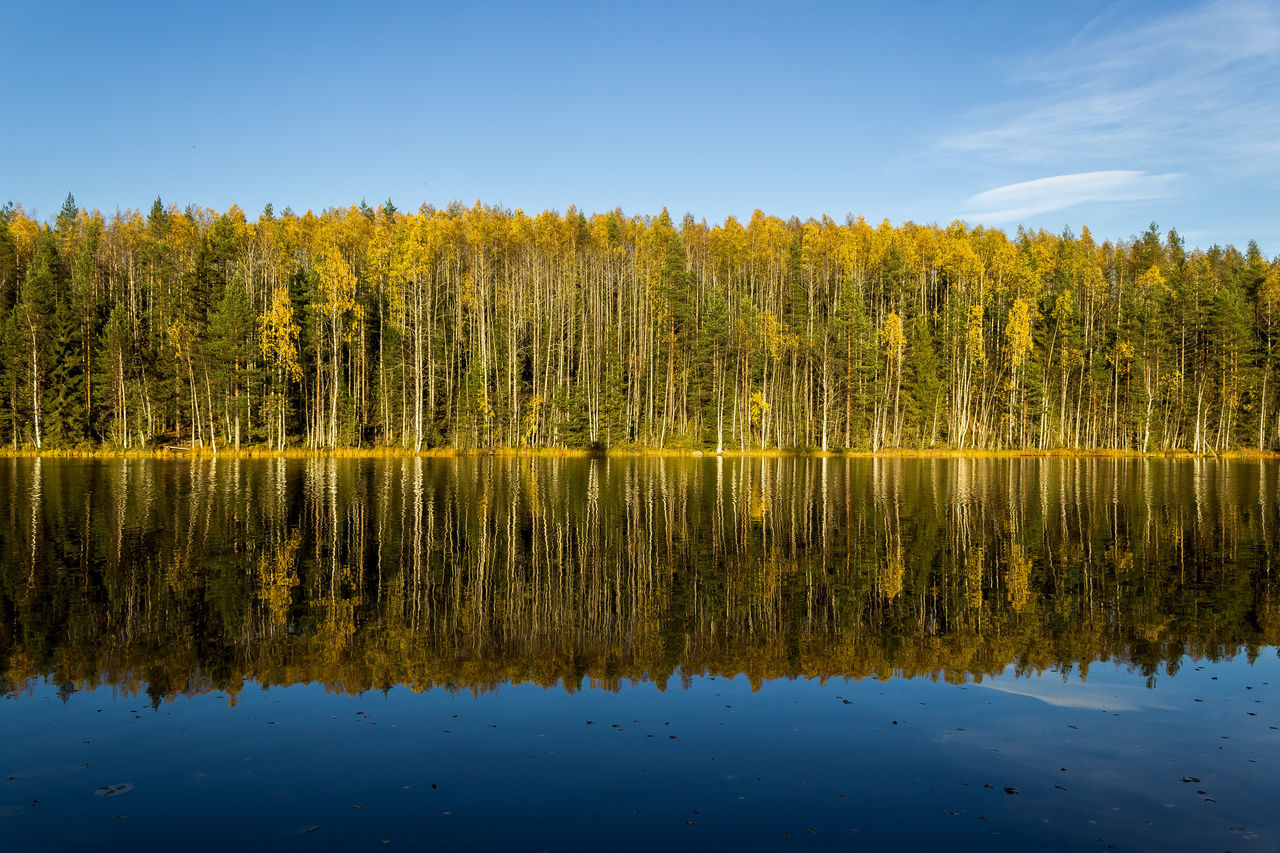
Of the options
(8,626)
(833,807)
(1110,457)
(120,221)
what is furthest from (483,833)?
(120,221)

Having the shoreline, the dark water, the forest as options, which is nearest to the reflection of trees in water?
A: the dark water

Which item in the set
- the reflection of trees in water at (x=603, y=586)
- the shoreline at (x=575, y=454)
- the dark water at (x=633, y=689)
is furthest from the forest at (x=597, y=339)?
the dark water at (x=633, y=689)

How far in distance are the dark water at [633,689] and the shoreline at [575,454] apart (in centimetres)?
4254

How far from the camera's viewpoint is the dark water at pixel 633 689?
7441 mm

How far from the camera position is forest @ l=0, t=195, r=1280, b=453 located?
224 feet

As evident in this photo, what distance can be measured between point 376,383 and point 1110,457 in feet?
221

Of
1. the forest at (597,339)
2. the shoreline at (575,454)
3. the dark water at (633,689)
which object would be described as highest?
the forest at (597,339)

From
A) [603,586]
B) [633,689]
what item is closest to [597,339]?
[603,586]

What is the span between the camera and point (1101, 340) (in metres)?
87.3

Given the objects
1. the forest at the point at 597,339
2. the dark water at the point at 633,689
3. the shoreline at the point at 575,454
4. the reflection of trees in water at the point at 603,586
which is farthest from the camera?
the forest at the point at 597,339

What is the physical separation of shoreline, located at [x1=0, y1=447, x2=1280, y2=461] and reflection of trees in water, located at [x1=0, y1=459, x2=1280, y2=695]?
32.2 metres

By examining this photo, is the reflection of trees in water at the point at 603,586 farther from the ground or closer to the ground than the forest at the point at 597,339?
closer to the ground

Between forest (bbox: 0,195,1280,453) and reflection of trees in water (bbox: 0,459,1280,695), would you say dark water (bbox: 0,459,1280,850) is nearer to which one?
reflection of trees in water (bbox: 0,459,1280,695)

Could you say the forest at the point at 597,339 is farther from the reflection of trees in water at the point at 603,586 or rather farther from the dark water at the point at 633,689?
the dark water at the point at 633,689
